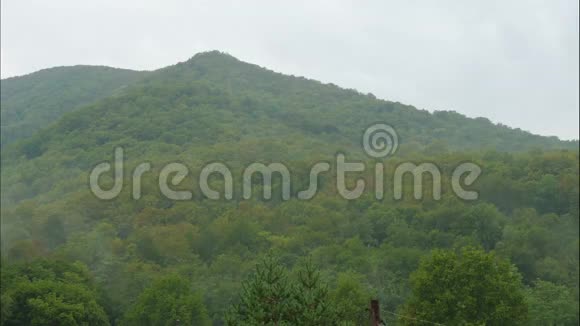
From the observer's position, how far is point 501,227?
70.9 metres

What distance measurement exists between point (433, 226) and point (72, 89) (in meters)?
110

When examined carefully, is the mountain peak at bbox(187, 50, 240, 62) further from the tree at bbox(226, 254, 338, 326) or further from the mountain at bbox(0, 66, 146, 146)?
the tree at bbox(226, 254, 338, 326)

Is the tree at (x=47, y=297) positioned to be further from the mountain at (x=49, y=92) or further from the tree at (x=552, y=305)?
the mountain at (x=49, y=92)

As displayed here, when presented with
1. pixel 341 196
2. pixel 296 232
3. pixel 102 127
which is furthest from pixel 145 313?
pixel 102 127

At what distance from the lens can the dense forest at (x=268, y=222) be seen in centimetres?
3647

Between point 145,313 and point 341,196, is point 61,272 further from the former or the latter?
point 341,196

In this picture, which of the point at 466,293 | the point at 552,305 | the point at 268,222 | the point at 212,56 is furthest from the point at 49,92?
the point at 466,293

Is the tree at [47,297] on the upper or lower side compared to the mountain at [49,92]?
lower

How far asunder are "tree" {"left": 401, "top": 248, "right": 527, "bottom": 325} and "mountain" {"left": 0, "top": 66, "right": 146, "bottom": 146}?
11355cm

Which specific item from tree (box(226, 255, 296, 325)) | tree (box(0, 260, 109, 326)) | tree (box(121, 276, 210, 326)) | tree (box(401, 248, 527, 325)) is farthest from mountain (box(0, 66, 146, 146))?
tree (box(226, 255, 296, 325))

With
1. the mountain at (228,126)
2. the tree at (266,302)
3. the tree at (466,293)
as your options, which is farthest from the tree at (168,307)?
the mountain at (228,126)

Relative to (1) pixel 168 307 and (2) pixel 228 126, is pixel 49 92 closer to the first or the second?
(2) pixel 228 126

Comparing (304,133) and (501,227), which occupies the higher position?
(304,133)

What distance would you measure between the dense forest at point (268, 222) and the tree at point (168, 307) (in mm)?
131
